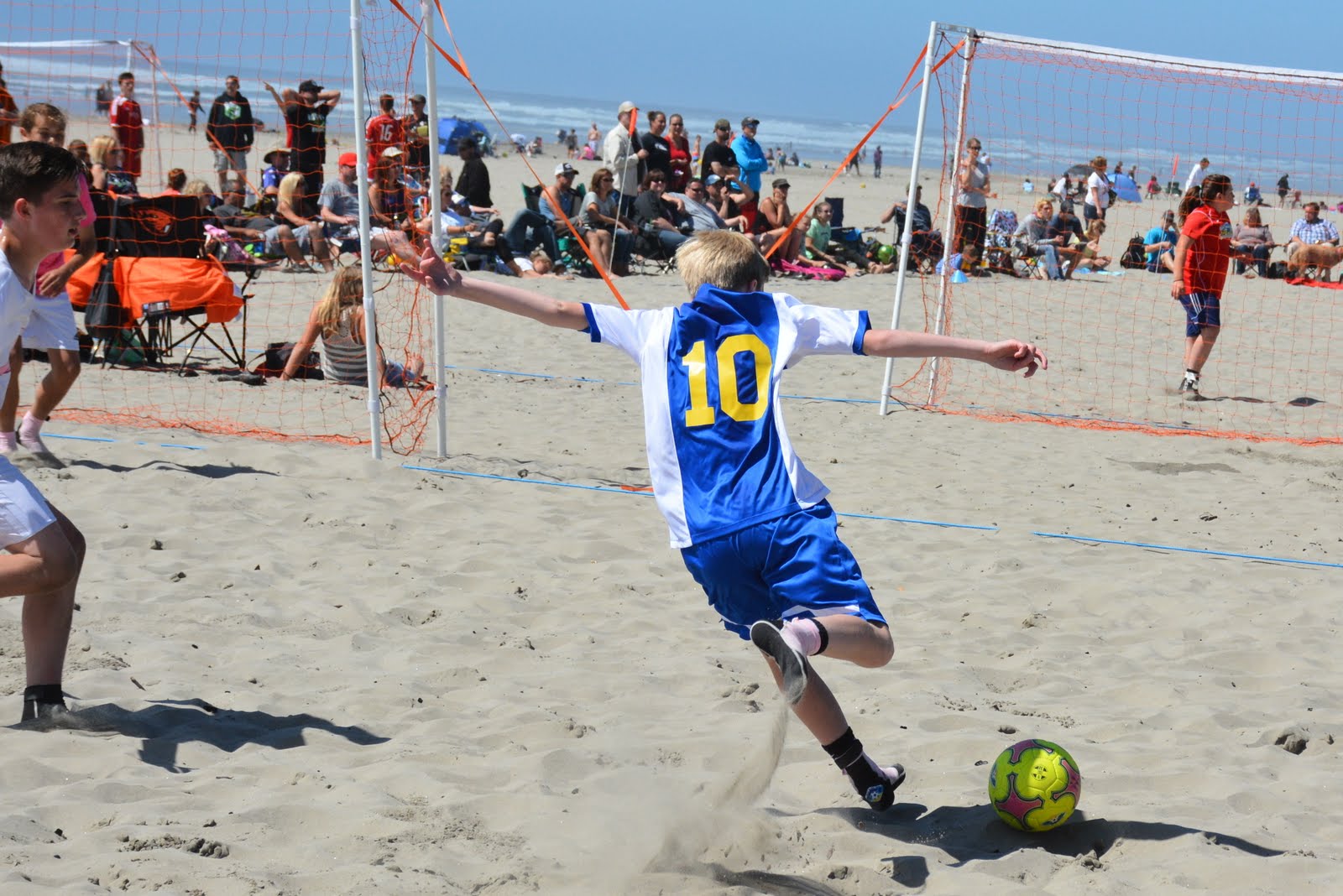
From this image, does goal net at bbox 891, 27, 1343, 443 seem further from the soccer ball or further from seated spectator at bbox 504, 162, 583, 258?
the soccer ball

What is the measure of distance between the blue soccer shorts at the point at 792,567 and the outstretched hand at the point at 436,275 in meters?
0.97

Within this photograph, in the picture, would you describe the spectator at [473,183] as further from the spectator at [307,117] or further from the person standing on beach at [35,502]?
the person standing on beach at [35,502]

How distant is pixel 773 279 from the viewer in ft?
51.9

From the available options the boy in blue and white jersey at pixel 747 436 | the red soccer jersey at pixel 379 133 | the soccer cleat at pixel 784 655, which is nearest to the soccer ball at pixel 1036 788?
the boy in blue and white jersey at pixel 747 436

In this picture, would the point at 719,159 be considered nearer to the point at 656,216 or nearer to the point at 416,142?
the point at 656,216

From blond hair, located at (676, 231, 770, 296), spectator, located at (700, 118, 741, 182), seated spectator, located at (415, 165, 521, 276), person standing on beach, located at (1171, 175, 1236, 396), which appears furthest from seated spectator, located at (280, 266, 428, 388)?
spectator, located at (700, 118, 741, 182)

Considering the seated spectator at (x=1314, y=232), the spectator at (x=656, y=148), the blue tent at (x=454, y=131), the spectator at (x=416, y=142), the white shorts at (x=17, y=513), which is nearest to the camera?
the white shorts at (x=17, y=513)

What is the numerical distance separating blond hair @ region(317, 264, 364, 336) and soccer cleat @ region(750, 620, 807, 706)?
6.24m

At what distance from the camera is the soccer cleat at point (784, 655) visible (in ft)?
9.63

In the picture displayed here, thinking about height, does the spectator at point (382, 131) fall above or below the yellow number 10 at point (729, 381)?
above

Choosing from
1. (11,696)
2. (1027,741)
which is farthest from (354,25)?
(1027,741)

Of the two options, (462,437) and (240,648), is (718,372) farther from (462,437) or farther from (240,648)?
(462,437)

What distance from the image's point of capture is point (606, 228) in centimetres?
1497

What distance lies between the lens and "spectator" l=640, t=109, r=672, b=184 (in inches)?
636
